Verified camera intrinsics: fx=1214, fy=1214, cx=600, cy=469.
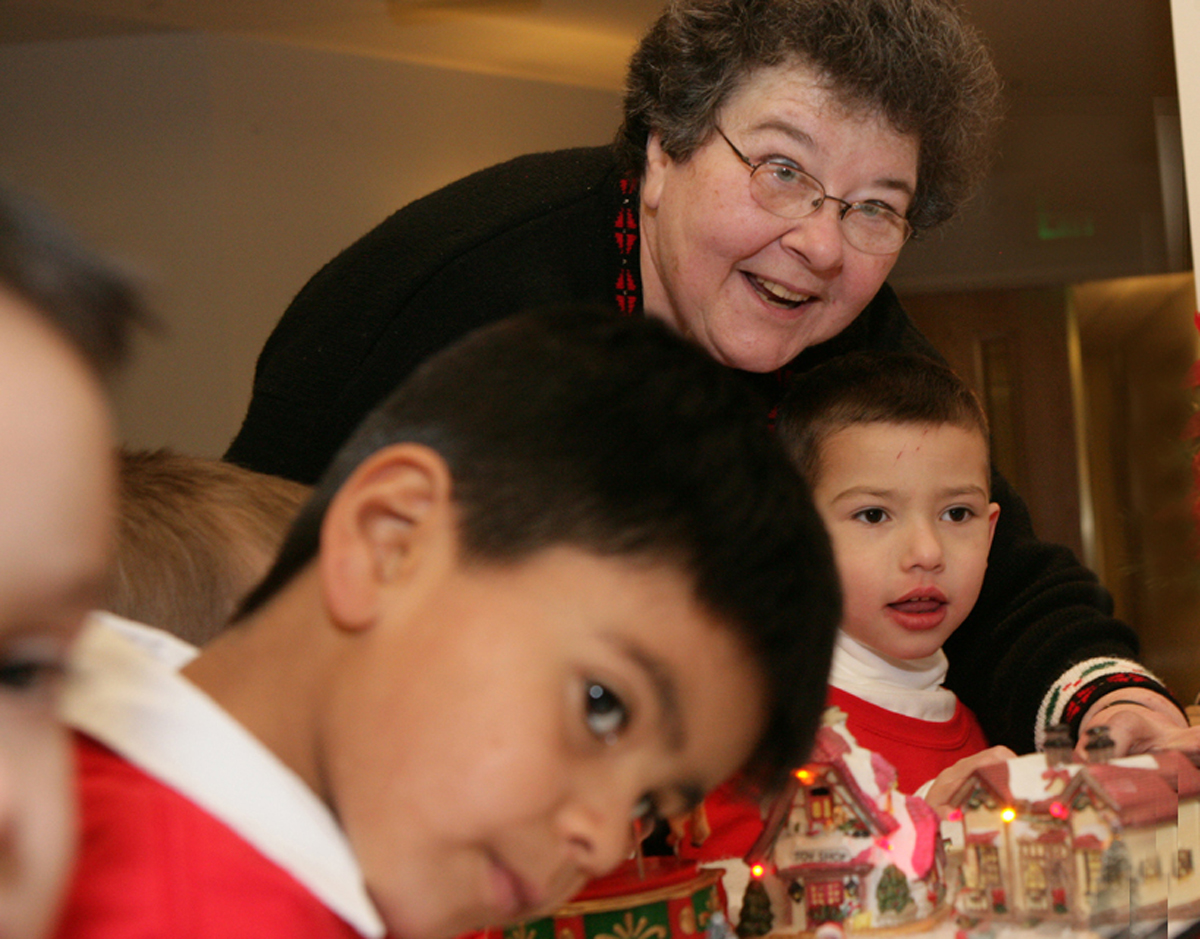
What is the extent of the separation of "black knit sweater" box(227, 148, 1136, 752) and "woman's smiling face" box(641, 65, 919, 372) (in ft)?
0.28

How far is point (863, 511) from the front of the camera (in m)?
1.19

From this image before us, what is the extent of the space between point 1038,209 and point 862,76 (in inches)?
56.5

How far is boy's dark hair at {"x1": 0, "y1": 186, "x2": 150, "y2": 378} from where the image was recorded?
340 mm

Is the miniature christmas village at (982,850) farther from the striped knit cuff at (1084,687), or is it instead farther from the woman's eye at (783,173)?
the woman's eye at (783,173)

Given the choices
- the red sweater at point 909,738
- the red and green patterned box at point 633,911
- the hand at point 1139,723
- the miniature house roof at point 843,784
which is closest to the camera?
the red and green patterned box at point 633,911

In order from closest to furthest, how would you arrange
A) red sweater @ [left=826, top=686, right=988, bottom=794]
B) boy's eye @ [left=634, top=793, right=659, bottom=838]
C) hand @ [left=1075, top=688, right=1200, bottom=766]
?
boy's eye @ [left=634, top=793, right=659, bottom=838] → hand @ [left=1075, top=688, right=1200, bottom=766] → red sweater @ [left=826, top=686, right=988, bottom=794]

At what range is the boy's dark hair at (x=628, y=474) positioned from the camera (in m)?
0.52

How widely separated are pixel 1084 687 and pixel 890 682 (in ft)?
0.57

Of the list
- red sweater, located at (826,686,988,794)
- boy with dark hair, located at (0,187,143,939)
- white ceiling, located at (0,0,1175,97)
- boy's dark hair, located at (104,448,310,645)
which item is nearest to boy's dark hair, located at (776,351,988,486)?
red sweater, located at (826,686,988,794)

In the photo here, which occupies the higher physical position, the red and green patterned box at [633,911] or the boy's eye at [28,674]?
the boy's eye at [28,674]

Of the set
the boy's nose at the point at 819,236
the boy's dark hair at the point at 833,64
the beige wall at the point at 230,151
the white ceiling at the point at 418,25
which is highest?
the white ceiling at the point at 418,25

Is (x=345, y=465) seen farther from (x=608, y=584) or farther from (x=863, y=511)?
(x=863, y=511)

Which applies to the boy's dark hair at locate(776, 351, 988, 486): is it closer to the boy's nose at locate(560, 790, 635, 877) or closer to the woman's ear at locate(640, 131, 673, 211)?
the woman's ear at locate(640, 131, 673, 211)

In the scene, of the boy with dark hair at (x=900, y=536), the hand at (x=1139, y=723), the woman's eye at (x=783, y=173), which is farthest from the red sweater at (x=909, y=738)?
the woman's eye at (x=783, y=173)
